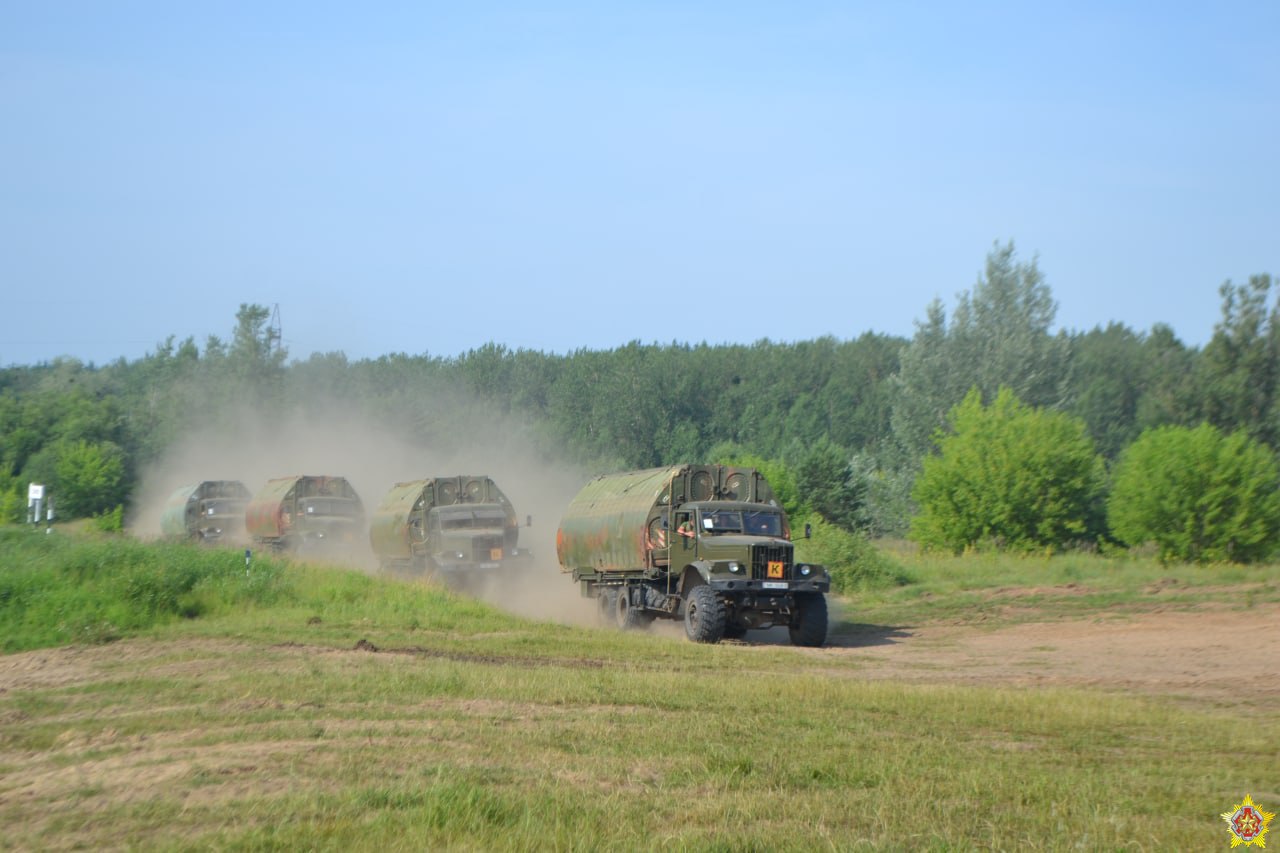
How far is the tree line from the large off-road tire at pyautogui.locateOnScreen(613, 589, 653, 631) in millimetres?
27199

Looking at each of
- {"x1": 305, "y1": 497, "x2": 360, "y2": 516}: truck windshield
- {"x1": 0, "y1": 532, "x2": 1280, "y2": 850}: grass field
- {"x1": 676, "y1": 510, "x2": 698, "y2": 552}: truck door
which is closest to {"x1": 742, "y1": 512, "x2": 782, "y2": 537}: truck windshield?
{"x1": 676, "y1": 510, "x2": 698, "y2": 552}: truck door

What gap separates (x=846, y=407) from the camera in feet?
371

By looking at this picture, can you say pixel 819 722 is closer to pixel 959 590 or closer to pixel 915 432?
pixel 959 590

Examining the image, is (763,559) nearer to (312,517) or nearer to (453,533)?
(453,533)

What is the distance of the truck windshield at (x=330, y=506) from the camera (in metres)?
43.5

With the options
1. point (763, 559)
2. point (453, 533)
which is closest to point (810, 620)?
point (763, 559)

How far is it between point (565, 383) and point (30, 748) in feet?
339

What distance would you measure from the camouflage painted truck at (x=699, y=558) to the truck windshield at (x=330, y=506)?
16.6 m

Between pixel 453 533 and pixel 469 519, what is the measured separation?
0.63 meters

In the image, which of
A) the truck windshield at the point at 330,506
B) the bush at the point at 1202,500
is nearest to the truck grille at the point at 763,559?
the truck windshield at the point at 330,506

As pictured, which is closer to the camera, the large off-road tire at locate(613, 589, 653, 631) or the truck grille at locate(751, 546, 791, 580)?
the truck grille at locate(751, 546, 791, 580)

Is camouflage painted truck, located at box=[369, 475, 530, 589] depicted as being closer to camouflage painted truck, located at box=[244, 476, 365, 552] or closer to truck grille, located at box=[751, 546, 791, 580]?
camouflage painted truck, located at box=[244, 476, 365, 552]

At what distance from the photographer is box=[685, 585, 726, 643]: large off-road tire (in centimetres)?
2230

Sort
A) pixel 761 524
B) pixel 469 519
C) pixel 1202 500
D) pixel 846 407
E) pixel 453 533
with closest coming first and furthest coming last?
pixel 761 524, pixel 453 533, pixel 469 519, pixel 1202 500, pixel 846 407
